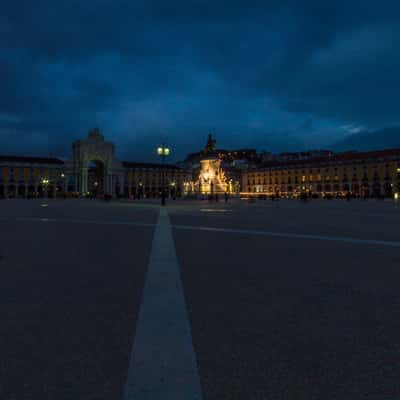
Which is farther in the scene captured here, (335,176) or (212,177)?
(335,176)

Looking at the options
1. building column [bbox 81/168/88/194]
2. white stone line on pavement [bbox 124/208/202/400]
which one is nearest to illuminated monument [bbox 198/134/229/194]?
building column [bbox 81/168/88/194]

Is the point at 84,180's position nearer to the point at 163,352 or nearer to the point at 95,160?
the point at 95,160

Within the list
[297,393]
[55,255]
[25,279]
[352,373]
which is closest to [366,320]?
[352,373]

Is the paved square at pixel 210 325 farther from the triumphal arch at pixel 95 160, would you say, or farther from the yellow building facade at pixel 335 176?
the triumphal arch at pixel 95 160

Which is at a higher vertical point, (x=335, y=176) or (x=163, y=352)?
(x=335, y=176)

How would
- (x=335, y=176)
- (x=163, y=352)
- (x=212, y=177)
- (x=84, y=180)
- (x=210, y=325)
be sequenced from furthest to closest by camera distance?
(x=84, y=180) < (x=335, y=176) < (x=212, y=177) < (x=210, y=325) < (x=163, y=352)

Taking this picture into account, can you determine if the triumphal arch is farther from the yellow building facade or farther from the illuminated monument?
the illuminated monument

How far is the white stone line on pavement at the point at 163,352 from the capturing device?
2.65m

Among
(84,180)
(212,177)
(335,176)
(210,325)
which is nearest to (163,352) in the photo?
(210,325)

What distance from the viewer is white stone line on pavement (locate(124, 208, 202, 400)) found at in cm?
265

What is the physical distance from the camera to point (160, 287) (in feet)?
17.6

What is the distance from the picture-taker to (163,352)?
10.6ft

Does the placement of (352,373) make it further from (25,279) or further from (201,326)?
(25,279)

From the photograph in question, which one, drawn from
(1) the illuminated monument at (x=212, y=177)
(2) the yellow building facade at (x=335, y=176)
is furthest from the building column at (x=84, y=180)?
(1) the illuminated monument at (x=212, y=177)
